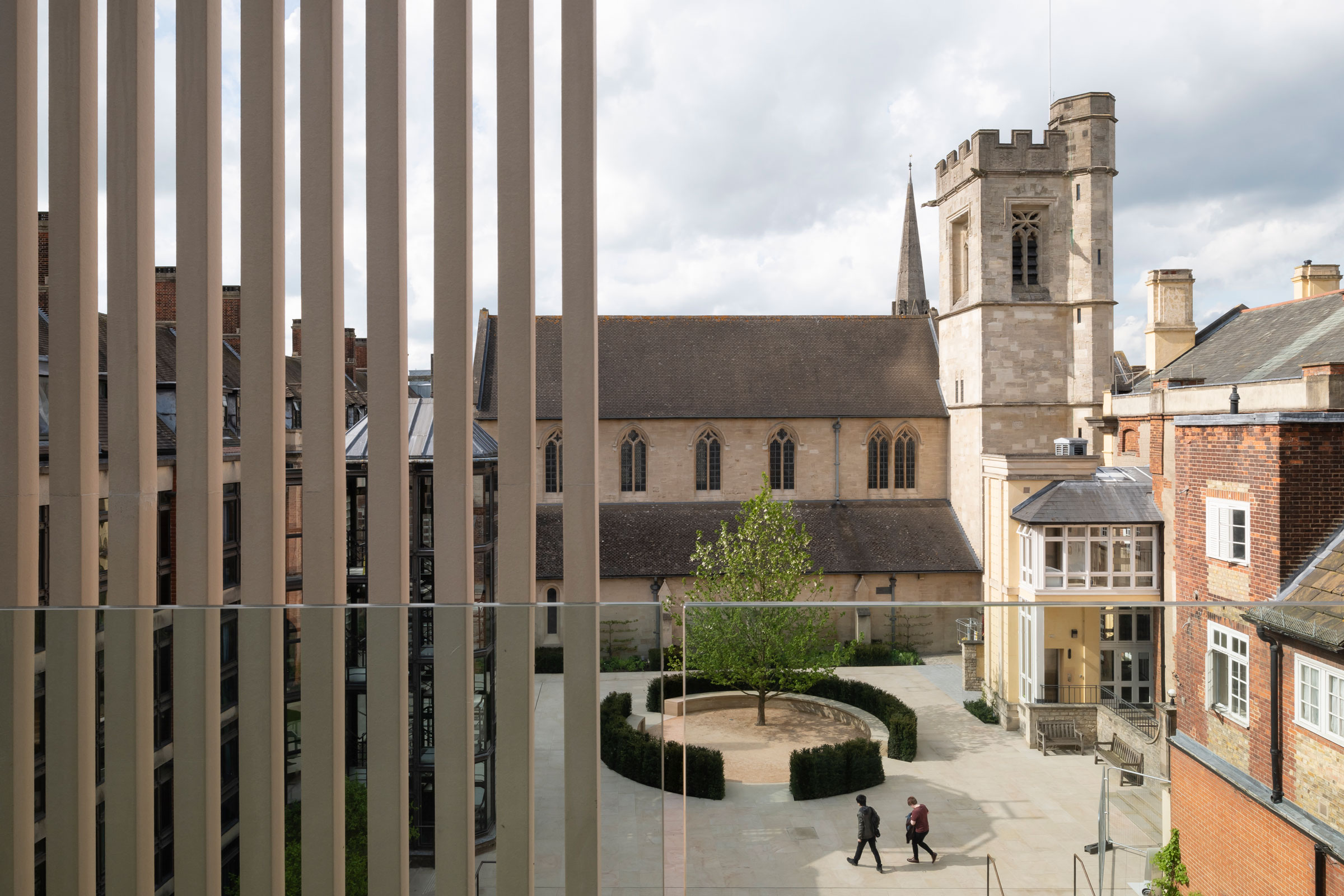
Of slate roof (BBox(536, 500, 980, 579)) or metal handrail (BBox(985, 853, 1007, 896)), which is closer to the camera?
metal handrail (BBox(985, 853, 1007, 896))

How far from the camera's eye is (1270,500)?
29.0ft

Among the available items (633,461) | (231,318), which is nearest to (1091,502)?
(633,461)

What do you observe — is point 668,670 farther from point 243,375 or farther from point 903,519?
point 903,519

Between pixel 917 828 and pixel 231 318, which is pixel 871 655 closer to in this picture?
pixel 917 828

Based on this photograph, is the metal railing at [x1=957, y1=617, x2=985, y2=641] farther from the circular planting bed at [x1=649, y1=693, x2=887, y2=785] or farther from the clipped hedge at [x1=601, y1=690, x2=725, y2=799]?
the clipped hedge at [x1=601, y1=690, x2=725, y2=799]

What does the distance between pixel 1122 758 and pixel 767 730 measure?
4.10ft

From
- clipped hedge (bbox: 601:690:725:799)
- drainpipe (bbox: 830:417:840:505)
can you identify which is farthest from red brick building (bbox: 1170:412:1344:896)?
drainpipe (bbox: 830:417:840:505)

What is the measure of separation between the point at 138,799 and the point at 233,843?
42 centimetres

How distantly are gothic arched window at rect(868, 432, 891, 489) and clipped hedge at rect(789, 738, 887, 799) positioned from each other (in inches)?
966

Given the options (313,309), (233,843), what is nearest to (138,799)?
(233,843)

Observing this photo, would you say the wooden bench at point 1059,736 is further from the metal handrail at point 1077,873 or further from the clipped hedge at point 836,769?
the clipped hedge at point 836,769

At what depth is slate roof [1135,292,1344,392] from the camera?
19.9m

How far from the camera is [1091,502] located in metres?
18.4

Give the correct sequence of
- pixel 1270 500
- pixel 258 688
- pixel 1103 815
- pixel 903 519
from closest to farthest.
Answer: pixel 1103 815, pixel 258 688, pixel 1270 500, pixel 903 519
